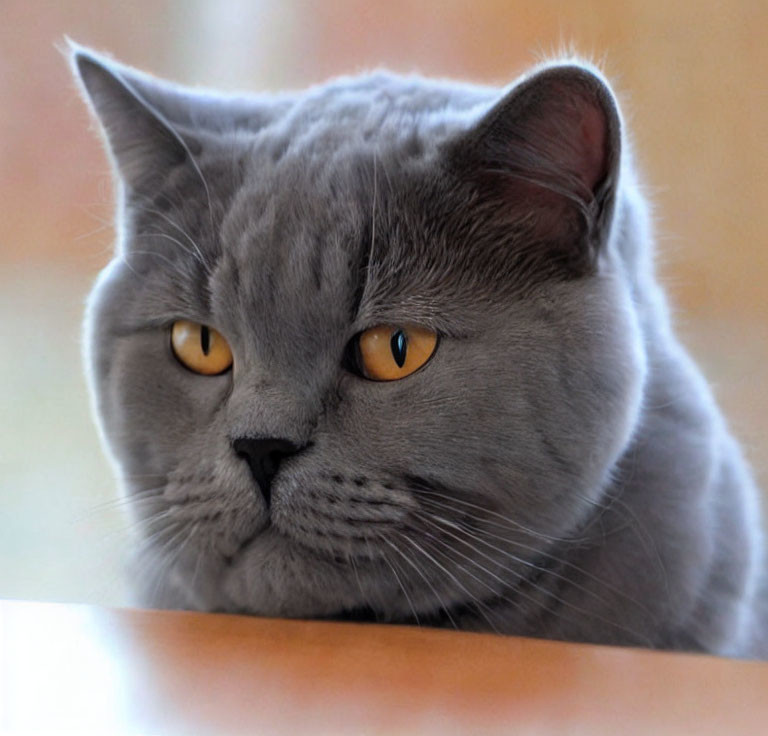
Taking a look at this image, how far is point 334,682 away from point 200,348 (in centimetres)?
48

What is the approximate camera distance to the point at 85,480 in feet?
5.73

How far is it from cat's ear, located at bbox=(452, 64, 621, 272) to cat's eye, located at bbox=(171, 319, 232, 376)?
0.33 meters

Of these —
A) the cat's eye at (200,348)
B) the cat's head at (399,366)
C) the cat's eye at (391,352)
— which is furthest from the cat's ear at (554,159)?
the cat's eye at (200,348)

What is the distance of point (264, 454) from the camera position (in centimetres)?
100

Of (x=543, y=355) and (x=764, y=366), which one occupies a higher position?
(x=543, y=355)

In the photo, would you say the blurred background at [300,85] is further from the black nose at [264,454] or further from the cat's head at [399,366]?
the black nose at [264,454]

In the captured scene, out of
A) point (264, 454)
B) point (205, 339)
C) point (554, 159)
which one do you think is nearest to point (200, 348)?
point (205, 339)

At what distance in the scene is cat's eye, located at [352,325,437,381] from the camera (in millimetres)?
1034

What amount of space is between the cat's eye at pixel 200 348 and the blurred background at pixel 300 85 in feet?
1.75

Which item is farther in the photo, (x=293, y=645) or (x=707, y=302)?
(x=707, y=302)

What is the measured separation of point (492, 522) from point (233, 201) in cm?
46

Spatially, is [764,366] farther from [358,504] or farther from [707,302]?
[358,504]

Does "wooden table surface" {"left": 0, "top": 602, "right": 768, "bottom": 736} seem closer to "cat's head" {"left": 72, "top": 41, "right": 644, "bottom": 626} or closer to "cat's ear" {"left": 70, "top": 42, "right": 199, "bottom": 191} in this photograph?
"cat's head" {"left": 72, "top": 41, "right": 644, "bottom": 626}

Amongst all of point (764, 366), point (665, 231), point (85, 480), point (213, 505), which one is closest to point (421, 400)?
point (213, 505)
